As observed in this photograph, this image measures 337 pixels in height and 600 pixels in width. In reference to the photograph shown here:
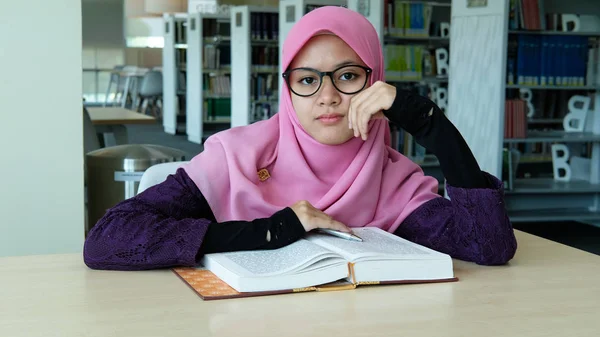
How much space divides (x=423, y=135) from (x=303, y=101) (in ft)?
0.81

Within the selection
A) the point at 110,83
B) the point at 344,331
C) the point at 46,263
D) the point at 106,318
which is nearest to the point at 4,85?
the point at 46,263

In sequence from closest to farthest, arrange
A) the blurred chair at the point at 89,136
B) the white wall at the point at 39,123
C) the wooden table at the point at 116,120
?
1. the white wall at the point at 39,123
2. the blurred chair at the point at 89,136
3. the wooden table at the point at 116,120

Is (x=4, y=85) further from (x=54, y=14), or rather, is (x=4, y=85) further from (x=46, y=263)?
(x=46, y=263)

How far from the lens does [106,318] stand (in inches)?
44.1

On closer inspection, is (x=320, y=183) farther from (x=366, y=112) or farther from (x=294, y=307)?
(x=294, y=307)

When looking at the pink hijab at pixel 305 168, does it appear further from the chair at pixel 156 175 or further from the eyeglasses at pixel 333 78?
the chair at pixel 156 175

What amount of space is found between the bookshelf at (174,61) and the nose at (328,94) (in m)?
10.0

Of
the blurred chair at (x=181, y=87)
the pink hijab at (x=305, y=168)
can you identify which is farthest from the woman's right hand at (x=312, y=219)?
the blurred chair at (x=181, y=87)

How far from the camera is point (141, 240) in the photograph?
1418mm

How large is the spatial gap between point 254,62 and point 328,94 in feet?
26.8

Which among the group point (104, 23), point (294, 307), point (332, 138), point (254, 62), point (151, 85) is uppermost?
point (104, 23)

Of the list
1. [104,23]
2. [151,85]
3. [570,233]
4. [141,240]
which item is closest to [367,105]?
[141,240]

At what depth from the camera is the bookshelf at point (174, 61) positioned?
1139 cm

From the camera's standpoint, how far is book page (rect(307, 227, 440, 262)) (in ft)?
4.29
